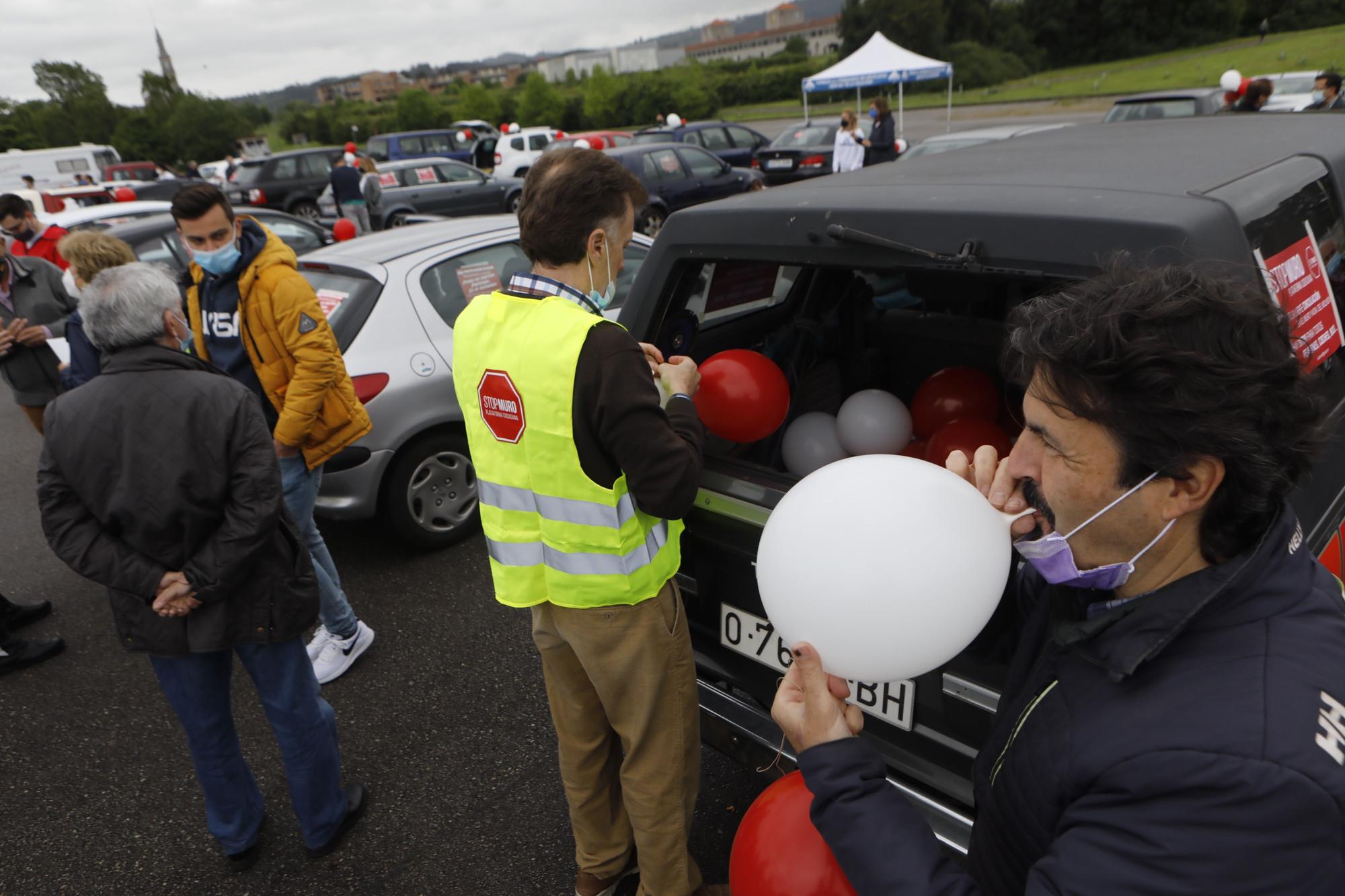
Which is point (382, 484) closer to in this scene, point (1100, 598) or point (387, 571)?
point (387, 571)

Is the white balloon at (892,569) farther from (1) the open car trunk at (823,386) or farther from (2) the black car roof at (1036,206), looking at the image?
(2) the black car roof at (1036,206)

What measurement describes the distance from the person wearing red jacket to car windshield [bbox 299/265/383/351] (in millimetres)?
2399

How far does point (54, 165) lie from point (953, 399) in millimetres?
35607

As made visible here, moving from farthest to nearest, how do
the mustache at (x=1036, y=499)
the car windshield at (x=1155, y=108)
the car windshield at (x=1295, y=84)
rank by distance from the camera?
the car windshield at (x=1295, y=84)
the car windshield at (x=1155, y=108)
the mustache at (x=1036, y=499)

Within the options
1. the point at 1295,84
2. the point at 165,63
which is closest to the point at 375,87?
the point at 165,63

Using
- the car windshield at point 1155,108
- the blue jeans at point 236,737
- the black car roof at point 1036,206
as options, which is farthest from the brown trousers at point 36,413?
the car windshield at point 1155,108

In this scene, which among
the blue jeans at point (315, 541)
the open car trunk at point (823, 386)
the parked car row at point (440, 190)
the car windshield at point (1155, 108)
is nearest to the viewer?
the open car trunk at point (823, 386)

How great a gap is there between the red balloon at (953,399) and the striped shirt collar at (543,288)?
4.22 ft

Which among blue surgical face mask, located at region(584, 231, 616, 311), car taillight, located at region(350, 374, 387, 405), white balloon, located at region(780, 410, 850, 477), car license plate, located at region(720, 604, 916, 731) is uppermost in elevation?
blue surgical face mask, located at region(584, 231, 616, 311)

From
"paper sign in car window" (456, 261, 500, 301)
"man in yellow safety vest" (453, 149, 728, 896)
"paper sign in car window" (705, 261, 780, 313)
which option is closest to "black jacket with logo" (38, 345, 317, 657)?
"man in yellow safety vest" (453, 149, 728, 896)

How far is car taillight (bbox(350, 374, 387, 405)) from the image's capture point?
397 cm

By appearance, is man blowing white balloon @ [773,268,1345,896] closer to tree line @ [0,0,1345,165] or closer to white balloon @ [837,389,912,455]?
white balloon @ [837,389,912,455]

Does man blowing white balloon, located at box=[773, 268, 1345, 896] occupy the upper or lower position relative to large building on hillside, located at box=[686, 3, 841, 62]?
lower

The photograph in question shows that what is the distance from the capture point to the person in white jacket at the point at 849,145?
12.9m
